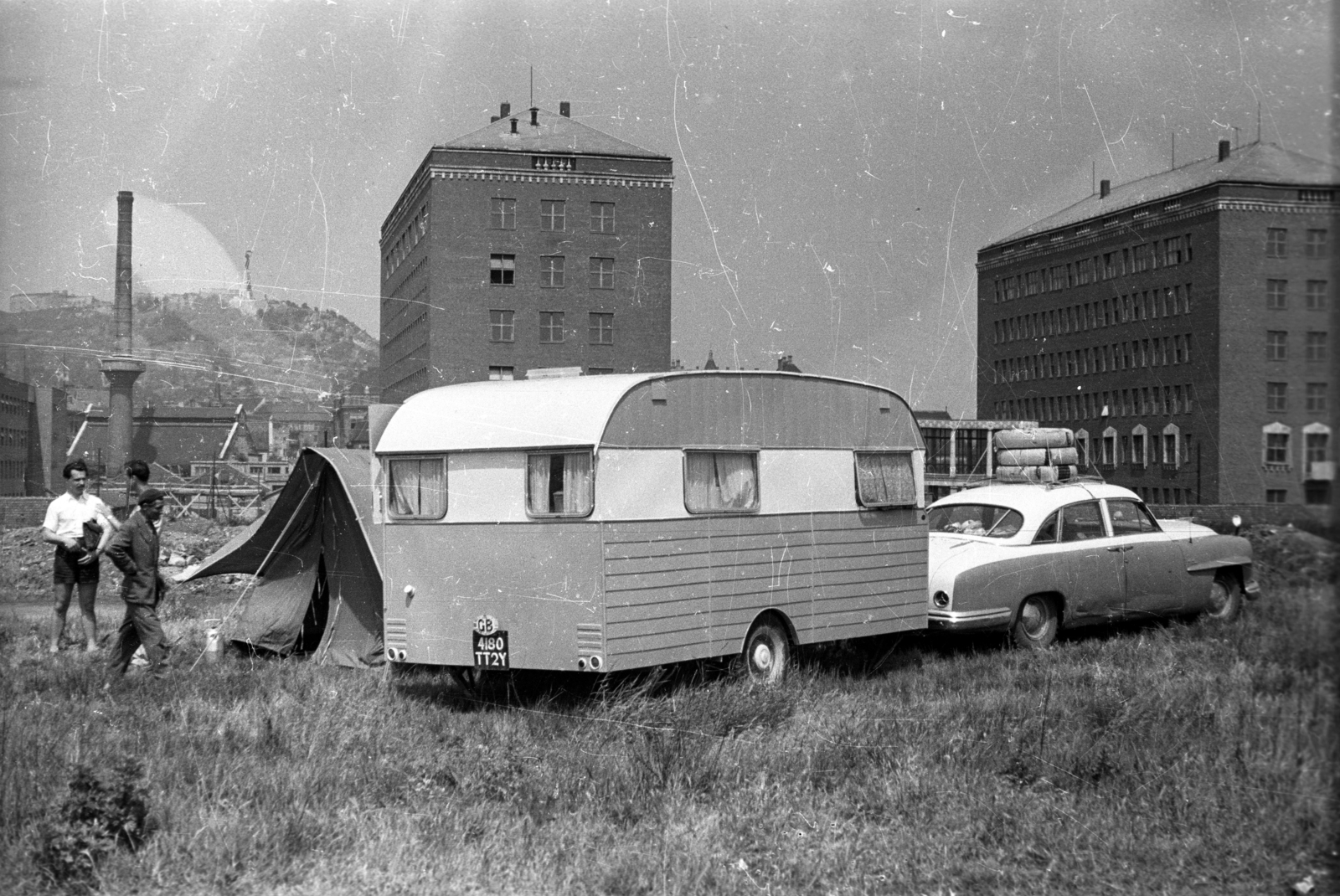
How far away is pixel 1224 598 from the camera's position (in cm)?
1514

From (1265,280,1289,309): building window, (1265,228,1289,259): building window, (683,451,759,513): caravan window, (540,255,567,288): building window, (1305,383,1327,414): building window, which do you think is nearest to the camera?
(1305,383,1327,414): building window

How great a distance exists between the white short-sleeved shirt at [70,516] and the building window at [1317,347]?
1068 cm

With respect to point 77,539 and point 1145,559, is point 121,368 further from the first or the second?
point 1145,559

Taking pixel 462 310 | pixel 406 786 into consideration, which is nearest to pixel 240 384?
pixel 462 310

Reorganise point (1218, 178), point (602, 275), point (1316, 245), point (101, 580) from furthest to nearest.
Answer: point (602, 275) < point (101, 580) < point (1218, 178) < point (1316, 245)

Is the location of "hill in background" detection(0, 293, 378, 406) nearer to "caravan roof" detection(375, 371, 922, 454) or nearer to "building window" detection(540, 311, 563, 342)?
"caravan roof" detection(375, 371, 922, 454)

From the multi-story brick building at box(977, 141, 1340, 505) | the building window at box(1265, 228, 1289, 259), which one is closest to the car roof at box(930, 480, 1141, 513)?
the multi-story brick building at box(977, 141, 1340, 505)

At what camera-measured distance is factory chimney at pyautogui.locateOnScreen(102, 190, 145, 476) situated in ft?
251

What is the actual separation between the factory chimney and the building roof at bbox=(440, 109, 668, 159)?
21322 mm

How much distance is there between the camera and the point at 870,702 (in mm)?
10086

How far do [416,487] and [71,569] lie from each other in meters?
4.27

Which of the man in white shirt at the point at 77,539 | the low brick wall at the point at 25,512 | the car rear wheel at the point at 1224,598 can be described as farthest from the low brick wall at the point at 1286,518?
the low brick wall at the point at 25,512

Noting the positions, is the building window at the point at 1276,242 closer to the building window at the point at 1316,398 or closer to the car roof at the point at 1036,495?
the building window at the point at 1316,398

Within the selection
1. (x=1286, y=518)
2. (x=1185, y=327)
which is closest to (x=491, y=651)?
(x=1286, y=518)
